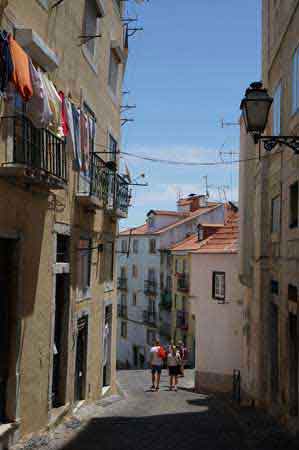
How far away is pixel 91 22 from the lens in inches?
535

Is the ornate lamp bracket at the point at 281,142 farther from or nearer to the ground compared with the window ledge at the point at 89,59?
nearer to the ground

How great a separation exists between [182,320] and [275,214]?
94.0 ft

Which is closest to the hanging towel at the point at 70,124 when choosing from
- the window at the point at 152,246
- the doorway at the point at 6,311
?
the doorway at the point at 6,311

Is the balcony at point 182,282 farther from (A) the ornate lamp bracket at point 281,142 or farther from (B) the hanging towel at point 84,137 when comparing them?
(A) the ornate lamp bracket at point 281,142

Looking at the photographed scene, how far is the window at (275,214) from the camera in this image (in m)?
13.8

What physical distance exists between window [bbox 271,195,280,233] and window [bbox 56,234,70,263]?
16.0 feet

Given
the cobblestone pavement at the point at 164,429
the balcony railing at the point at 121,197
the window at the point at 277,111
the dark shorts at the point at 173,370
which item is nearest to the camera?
the cobblestone pavement at the point at 164,429

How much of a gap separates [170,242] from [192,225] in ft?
7.38

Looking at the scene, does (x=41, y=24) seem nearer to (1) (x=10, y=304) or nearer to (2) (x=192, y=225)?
(1) (x=10, y=304)

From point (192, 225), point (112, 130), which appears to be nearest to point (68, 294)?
point (112, 130)

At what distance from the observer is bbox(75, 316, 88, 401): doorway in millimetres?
13605

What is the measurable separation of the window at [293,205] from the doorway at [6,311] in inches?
221

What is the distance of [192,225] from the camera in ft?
156

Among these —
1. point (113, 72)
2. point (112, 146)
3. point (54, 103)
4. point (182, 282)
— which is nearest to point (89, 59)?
point (113, 72)
